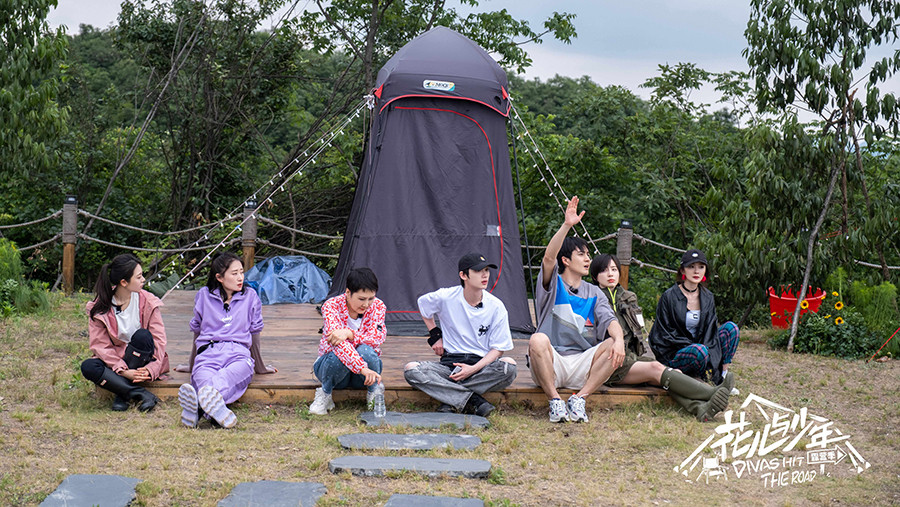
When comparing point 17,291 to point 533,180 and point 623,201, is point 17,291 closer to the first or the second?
point 533,180

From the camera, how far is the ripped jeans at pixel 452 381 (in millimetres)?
4793

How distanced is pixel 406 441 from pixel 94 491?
4.67ft

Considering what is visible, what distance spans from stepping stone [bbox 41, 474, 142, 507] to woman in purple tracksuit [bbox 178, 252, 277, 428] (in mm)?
1084

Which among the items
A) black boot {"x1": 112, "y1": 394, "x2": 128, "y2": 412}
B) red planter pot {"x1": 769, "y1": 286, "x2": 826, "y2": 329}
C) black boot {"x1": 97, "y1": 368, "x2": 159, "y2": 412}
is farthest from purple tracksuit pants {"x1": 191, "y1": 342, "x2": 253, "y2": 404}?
red planter pot {"x1": 769, "y1": 286, "x2": 826, "y2": 329}

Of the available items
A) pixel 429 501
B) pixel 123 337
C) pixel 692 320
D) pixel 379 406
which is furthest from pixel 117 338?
pixel 692 320

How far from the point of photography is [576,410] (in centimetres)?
473

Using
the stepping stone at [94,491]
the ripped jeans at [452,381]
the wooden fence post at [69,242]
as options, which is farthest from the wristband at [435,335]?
the wooden fence post at [69,242]

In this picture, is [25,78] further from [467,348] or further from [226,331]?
[467,348]

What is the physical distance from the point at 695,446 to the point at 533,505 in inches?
50.0

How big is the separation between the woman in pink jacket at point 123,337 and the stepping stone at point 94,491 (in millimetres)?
1242

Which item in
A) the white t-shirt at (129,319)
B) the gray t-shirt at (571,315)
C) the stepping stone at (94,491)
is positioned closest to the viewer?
the stepping stone at (94,491)

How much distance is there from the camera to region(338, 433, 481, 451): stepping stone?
4059 mm

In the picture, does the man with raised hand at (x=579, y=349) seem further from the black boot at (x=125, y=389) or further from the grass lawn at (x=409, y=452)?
the black boot at (x=125, y=389)

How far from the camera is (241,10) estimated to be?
11.7 meters
